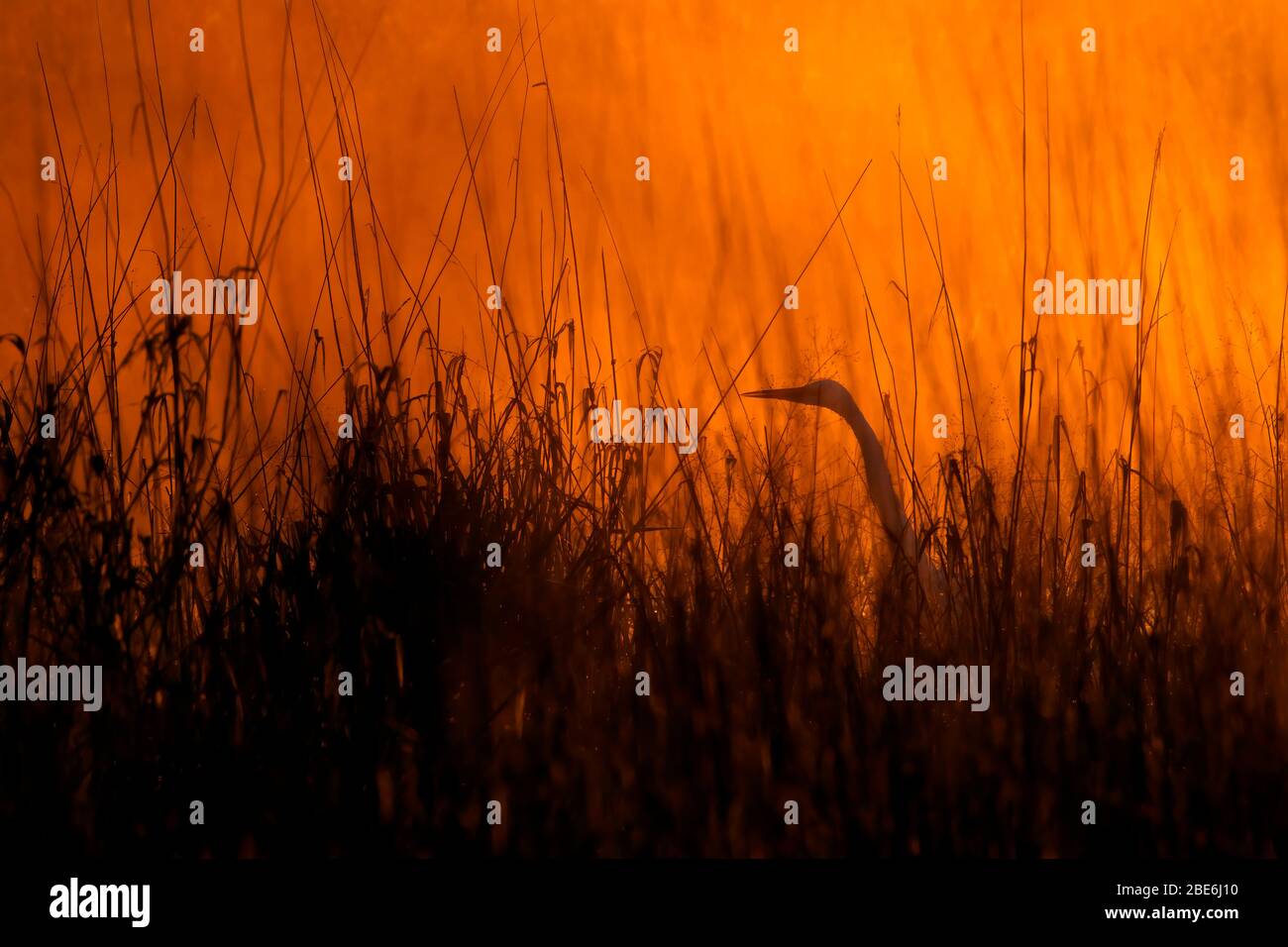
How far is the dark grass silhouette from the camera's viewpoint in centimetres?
161

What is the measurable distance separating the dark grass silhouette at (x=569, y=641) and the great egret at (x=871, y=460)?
0.17 ft

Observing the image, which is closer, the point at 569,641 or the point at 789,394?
the point at 569,641

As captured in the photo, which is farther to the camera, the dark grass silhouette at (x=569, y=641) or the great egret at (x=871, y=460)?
the great egret at (x=871, y=460)

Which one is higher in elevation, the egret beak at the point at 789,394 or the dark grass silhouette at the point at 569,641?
the egret beak at the point at 789,394

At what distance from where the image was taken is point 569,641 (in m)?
1.76

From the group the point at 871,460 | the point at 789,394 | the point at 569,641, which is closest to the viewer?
the point at 569,641

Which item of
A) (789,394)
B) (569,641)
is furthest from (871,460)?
(569,641)

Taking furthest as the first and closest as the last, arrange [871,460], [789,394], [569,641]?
[871,460] < [789,394] < [569,641]

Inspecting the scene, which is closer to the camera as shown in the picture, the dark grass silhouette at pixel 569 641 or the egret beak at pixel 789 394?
the dark grass silhouette at pixel 569 641

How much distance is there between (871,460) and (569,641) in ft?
2.88

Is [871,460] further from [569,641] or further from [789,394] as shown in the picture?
[569,641]

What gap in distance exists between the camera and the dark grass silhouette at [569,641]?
5.30 feet

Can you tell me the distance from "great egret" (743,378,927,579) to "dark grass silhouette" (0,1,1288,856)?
51 mm
